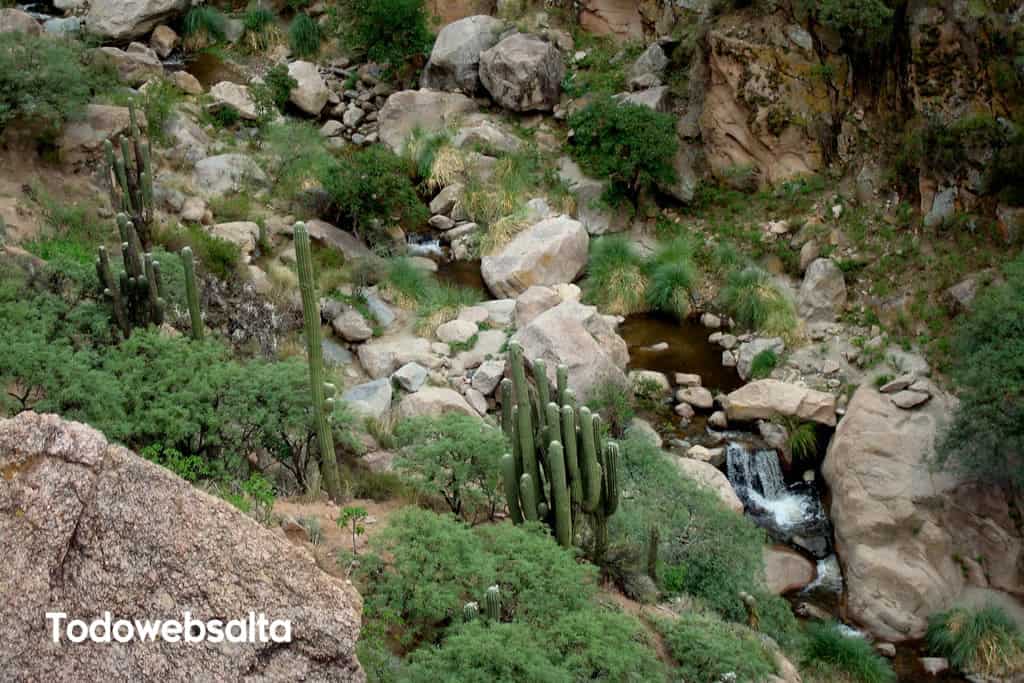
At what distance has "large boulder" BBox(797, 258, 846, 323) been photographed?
17.0 m

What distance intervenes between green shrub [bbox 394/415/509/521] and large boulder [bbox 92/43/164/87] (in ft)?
44.9

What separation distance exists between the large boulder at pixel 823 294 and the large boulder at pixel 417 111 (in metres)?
8.48

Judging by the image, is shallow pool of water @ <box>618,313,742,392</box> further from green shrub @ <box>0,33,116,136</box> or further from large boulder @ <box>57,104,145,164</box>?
green shrub @ <box>0,33,116,136</box>

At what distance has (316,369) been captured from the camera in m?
9.81

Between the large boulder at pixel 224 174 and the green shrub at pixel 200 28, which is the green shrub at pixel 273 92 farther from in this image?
the green shrub at pixel 200 28

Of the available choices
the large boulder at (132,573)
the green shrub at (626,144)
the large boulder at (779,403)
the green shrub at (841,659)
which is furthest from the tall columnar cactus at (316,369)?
the green shrub at (626,144)

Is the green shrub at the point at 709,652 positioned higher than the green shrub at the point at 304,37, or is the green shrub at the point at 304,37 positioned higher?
the green shrub at the point at 709,652

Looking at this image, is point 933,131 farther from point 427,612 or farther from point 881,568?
point 427,612

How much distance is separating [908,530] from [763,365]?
12.2 ft

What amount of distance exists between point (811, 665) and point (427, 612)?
560 cm

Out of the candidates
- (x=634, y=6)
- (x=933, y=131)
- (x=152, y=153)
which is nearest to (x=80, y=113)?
(x=152, y=153)

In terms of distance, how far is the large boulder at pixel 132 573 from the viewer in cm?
482

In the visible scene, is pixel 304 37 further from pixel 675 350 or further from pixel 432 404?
pixel 432 404

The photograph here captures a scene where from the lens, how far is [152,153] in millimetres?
18672
